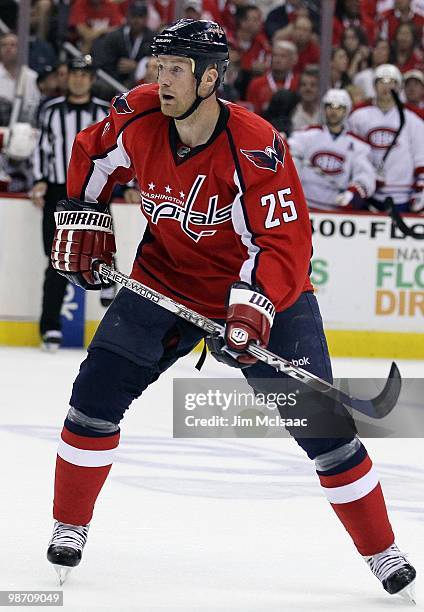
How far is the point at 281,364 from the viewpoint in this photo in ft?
9.92

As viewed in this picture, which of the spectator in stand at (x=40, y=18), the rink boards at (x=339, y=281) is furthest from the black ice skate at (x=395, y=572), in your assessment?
the spectator in stand at (x=40, y=18)

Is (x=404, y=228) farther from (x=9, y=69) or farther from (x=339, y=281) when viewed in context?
(x=9, y=69)

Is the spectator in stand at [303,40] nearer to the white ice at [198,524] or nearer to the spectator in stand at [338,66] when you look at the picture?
the spectator in stand at [338,66]

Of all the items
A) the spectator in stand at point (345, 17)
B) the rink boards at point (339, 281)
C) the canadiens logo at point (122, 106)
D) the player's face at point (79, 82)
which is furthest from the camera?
the spectator in stand at point (345, 17)

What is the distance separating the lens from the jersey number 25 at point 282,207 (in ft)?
9.73

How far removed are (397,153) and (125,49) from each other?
1.71 meters

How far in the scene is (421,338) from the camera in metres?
7.52

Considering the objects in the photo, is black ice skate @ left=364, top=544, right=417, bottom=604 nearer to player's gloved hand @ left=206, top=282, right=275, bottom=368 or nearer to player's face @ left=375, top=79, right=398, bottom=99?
player's gloved hand @ left=206, top=282, right=275, bottom=368

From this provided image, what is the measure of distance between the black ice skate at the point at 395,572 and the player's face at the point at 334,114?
4745 millimetres

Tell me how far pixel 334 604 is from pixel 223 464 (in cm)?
159

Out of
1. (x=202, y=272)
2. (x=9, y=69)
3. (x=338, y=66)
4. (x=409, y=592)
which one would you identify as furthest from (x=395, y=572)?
(x=338, y=66)

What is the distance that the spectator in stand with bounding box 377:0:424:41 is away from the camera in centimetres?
850

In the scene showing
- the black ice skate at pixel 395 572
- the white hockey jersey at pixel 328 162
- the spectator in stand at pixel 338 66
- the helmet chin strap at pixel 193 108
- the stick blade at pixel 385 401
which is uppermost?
the helmet chin strap at pixel 193 108

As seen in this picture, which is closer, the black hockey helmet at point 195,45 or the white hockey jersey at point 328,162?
the black hockey helmet at point 195,45
